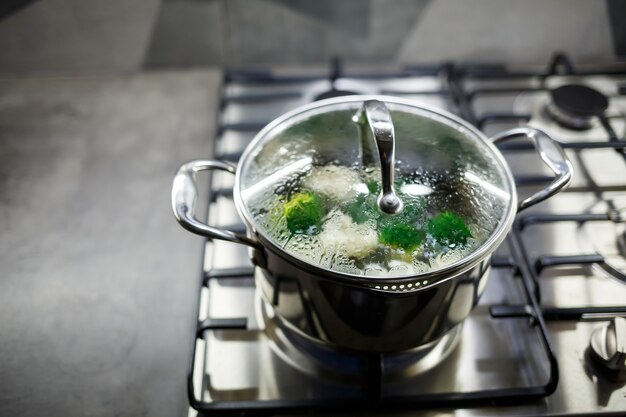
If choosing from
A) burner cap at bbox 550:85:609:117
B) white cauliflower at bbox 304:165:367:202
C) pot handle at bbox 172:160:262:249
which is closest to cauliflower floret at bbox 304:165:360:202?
white cauliflower at bbox 304:165:367:202

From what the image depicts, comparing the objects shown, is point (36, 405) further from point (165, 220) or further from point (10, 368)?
point (165, 220)

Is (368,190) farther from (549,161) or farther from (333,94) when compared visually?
(333,94)

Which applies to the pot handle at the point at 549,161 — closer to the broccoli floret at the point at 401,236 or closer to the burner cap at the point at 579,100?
the broccoli floret at the point at 401,236

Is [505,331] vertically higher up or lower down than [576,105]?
lower down

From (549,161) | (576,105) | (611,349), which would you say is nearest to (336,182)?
(549,161)

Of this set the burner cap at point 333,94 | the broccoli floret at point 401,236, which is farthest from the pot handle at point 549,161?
the burner cap at point 333,94

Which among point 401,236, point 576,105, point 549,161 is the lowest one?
point 401,236

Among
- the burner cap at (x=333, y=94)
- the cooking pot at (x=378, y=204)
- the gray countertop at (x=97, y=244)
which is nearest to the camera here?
the cooking pot at (x=378, y=204)
